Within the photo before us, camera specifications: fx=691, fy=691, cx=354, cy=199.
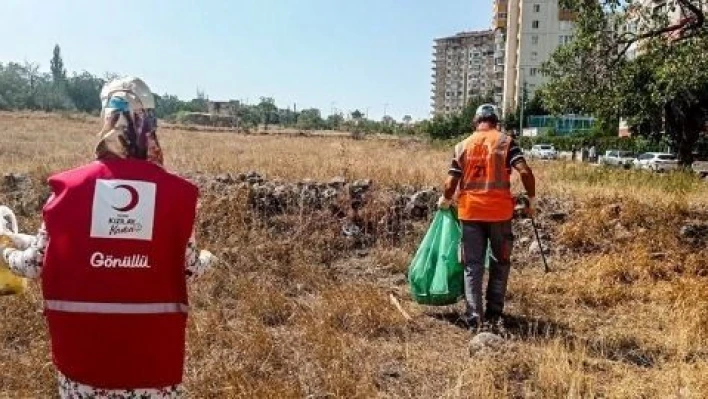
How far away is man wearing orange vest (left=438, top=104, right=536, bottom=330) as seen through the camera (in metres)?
4.94

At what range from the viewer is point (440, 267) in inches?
208

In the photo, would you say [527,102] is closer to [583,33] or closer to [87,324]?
[583,33]

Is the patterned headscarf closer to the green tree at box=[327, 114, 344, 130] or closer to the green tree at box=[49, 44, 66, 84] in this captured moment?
the green tree at box=[327, 114, 344, 130]

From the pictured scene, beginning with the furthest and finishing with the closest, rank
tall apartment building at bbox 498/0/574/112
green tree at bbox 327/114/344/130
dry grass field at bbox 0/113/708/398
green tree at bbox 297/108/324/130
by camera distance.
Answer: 1. tall apartment building at bbox 498/0/574/112
2. green tree at bbox 327/114/344/130
3. green tree at bbox 297/108/324/130
4. dry grass field at bbox 0/113/708/398

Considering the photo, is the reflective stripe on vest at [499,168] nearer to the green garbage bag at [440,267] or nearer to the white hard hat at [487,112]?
the white hard hat at [487,112]

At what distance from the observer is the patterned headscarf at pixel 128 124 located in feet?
6.55

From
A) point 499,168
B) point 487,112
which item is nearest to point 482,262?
point 499,168

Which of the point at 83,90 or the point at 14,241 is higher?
the point at 83,90

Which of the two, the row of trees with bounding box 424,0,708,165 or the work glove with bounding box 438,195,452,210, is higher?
the row of trees with bounding box 424,0,708,165

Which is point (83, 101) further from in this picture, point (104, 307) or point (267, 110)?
point (104, 307)

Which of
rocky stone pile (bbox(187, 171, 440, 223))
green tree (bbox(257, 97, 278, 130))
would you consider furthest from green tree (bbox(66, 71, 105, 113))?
rocky stone pile (bbox(187, 171, 440, 223))

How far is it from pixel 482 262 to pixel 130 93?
135 inches

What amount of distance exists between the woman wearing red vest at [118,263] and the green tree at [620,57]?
7.40 metres

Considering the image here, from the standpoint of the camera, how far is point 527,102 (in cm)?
7894
